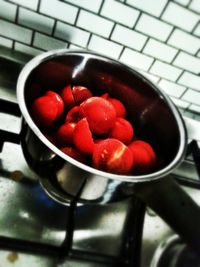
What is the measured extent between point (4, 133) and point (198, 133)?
0.60 meters

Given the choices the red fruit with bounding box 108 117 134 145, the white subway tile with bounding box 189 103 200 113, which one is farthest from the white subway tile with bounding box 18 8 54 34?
the white subway tile with bounding box 189 103 200 113

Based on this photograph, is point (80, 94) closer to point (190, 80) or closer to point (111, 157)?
point (111, 157)

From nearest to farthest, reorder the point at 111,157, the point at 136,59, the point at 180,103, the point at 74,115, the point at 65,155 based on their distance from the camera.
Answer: the point at 65,155
the point at 111,157
the point at 74,115
the point at 136,59
the point at 180,103

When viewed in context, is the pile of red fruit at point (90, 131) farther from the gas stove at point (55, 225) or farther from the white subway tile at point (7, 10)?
the white subway tile at point (7, 10)

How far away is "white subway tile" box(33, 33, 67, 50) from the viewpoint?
832mm

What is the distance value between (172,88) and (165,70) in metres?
0.07

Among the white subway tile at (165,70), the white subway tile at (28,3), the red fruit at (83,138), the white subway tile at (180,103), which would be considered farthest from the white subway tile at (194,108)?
the white subway tile at (28,3)

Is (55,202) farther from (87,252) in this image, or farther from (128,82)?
(128,82)

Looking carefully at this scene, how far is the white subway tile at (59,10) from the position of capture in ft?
2.49

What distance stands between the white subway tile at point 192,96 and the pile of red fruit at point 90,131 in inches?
11.0

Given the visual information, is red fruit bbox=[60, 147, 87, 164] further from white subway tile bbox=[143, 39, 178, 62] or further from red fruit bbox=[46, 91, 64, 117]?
white subway tile bbox=[143, 39, 178, 62]

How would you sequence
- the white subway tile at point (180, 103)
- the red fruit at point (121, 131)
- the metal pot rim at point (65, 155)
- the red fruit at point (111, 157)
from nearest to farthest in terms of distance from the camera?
the metal pot rim at point (65, 155)
the red fruit at point (111, 157)
the red fruit at point (121, 131)
the white subway tile at point (180, 103)

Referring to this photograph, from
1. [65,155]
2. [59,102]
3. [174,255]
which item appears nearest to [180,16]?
[59,102]

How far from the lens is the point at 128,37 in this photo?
2.75 ft
